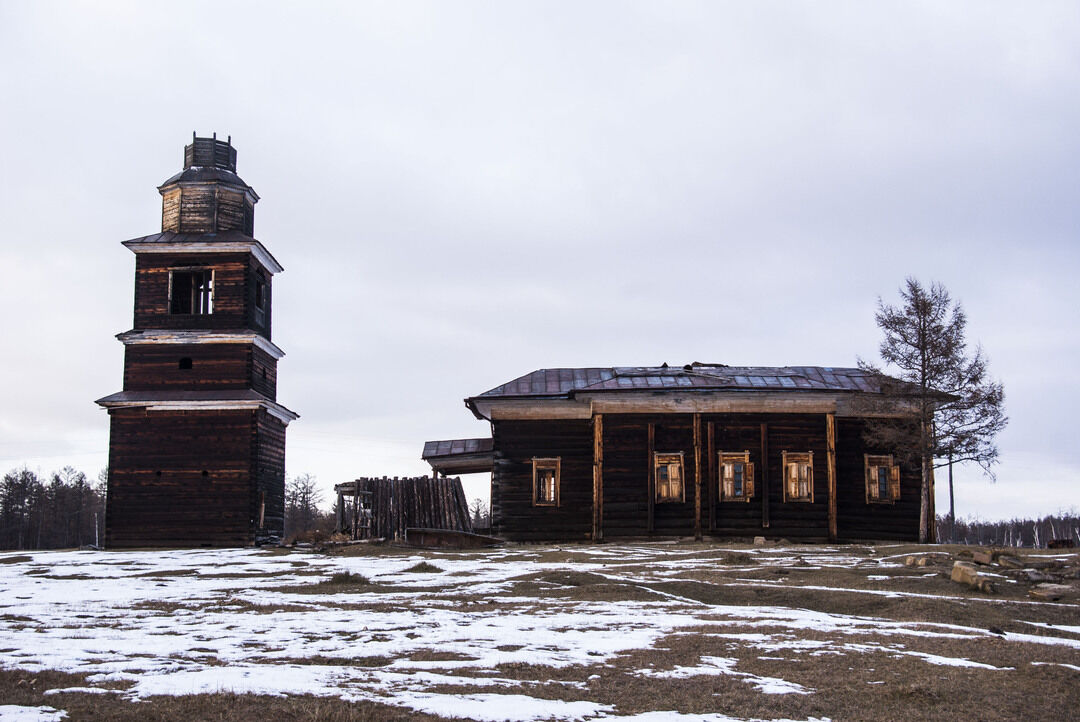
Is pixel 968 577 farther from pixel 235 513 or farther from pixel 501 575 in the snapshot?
pixel 235 513

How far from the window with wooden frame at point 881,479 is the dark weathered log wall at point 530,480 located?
940 centimetres

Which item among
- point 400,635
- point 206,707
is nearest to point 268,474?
Result: point 400,635

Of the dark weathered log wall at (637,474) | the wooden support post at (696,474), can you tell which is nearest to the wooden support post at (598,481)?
the dark weathered log wall at (637,474)

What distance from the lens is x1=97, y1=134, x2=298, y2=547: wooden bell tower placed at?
32.3 m

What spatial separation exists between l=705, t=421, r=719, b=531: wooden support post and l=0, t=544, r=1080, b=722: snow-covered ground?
1208cm

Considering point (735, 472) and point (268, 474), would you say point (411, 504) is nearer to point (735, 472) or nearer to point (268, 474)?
point (268, 474)

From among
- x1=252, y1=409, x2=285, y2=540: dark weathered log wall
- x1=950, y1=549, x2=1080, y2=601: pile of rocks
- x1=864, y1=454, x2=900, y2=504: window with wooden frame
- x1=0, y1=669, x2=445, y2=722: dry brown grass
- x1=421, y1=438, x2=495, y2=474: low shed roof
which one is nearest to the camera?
x1=0, y1=669, x2=445, y2=722: dry brown grass

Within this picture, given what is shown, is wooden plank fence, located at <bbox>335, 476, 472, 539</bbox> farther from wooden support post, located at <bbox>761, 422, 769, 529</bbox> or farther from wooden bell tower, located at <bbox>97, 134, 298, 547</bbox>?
wooden support post, located at <bbox>761, 422, 769, 529</bbox>

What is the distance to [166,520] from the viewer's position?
106ft

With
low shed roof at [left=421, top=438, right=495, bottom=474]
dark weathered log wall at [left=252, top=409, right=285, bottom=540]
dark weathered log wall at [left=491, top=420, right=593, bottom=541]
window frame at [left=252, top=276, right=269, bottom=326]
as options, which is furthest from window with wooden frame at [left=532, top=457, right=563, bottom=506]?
window frame at [left=252, top=276, right=269, bottom=326]

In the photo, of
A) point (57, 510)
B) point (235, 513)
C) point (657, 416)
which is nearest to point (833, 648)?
point (657, 416)

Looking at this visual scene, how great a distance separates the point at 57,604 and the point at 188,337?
834 inches

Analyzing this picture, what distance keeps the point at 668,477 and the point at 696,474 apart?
3.02 feet

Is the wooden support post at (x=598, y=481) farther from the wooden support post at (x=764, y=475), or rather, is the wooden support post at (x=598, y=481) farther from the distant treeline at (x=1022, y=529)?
the distant treeline at (x=1022, y=529)
